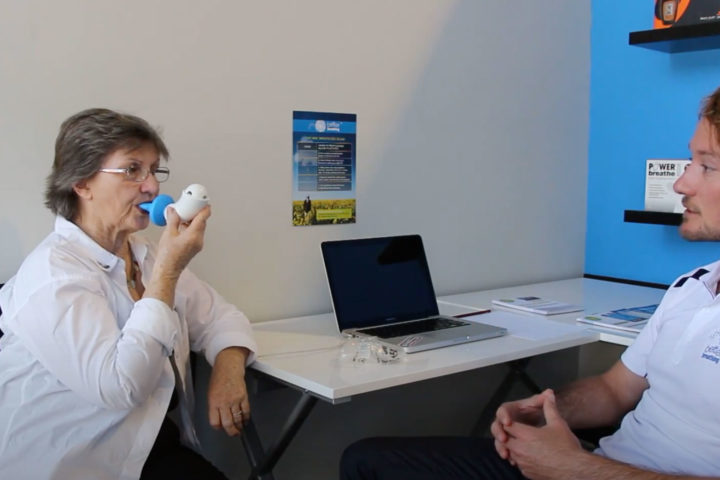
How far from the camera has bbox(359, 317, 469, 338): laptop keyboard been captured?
2318 millimetres

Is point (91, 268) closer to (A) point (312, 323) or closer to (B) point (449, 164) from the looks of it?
(A) point (312, 323)

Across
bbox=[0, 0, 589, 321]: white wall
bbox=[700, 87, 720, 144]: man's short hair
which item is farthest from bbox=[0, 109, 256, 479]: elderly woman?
bbox=[700, 87, 720, 144]: man's short hair

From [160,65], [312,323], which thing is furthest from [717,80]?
[160,65]

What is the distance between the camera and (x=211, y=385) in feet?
6.61

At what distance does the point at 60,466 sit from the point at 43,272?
0.42 meters

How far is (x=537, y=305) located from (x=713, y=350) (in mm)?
1039

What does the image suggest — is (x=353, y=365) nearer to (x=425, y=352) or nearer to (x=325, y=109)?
(x=425, y=352)

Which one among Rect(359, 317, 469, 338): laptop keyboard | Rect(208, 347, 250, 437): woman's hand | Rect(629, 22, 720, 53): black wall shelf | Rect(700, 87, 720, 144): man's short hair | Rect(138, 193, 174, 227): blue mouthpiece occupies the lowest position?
Rect(208, 347, 250, 437): woman's hand

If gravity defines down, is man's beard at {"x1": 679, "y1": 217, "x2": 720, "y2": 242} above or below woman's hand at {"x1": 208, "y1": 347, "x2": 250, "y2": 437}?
above

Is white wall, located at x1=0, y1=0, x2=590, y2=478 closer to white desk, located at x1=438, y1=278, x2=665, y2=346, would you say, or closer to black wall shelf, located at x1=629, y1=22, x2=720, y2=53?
white desk, located at x1=438, y1=278, x2=665, y2=346

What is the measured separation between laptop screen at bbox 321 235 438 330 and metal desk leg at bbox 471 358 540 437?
25.1 inches

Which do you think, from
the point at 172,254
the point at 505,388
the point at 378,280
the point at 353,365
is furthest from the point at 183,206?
the point at 505,388

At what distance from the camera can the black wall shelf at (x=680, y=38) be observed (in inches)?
108

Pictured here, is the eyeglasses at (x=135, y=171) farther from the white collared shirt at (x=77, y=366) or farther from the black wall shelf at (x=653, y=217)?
the black wall shelf at (x=653, y=217)
